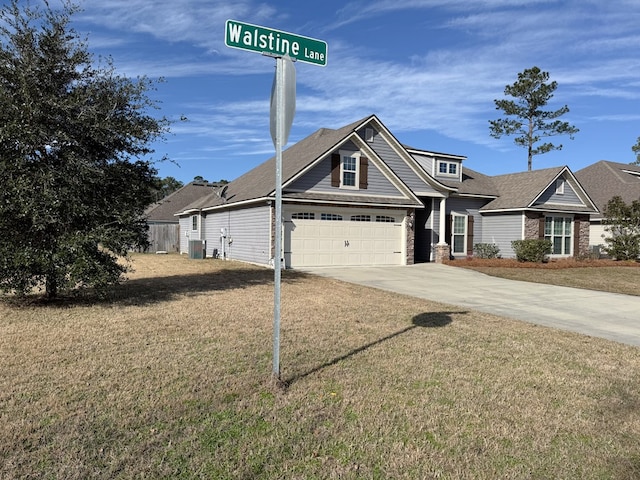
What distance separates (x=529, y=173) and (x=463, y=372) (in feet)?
72.6

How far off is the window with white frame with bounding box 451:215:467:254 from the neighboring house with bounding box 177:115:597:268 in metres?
0.05

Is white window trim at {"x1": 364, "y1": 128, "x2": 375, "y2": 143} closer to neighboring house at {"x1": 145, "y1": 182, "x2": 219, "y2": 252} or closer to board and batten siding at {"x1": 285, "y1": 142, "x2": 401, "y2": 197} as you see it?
board and batten siding at {"x1": 285, "y1": 142, "x2": 401, "y2": 197}

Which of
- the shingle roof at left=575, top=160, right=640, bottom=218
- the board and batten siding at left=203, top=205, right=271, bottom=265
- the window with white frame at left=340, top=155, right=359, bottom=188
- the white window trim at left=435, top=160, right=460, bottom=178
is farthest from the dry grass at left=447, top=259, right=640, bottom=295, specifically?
the shingle roof at left=575, top=160, right=640, bottom=218

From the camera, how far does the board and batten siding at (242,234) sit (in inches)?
685

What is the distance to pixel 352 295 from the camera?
10422 mm

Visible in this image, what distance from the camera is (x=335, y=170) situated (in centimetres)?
1773

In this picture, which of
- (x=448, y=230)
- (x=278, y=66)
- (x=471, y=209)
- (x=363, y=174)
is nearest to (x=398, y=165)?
(x=363, y=174)

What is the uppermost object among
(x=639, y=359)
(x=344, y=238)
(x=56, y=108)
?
(x=56, y=108)

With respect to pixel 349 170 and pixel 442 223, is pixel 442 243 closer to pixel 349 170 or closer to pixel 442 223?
pixel 442 223

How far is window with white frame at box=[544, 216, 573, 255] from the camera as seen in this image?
22.4 meters

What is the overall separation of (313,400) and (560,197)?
22681 mm

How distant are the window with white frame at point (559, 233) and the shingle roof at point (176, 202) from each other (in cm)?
2718

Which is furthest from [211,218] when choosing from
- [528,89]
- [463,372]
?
[528,89]

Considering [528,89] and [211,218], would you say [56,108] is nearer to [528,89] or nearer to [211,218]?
[211,218]
